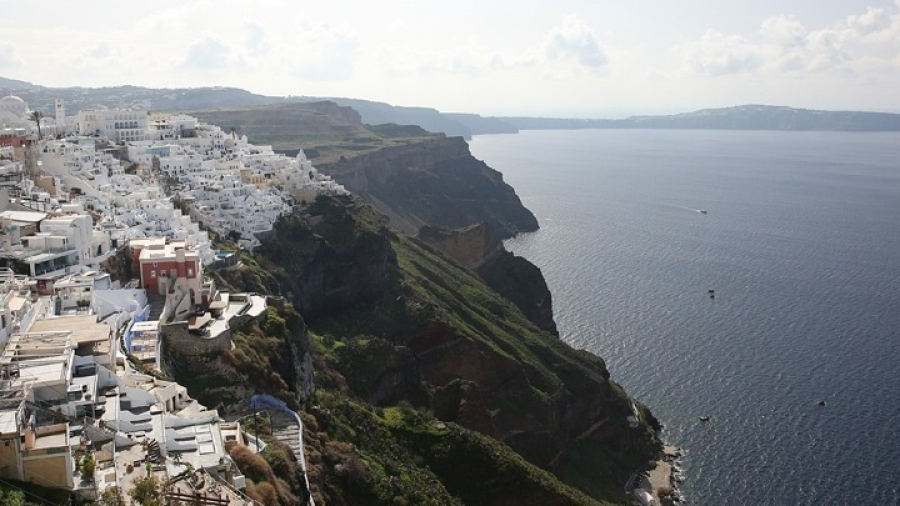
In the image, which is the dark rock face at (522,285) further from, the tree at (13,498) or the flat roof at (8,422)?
the tree at (13,498)

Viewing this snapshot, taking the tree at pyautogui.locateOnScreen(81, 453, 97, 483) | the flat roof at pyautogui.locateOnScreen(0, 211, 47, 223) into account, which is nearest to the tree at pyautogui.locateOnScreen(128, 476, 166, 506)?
the tree at pyautogui.locateOnScreen(81, 453, 97, 483)

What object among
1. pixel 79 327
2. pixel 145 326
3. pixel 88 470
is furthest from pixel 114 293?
pixel 88 470

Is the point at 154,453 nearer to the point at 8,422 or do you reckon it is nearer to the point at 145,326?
the point at 8,422

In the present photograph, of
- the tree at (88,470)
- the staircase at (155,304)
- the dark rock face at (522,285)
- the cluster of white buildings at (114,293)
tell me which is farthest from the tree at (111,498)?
the dark rock face at (522,285)

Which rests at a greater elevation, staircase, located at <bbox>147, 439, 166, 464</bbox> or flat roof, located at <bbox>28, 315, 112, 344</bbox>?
flat roof, located at <bbox>28, 315, 112, 344</bbox>

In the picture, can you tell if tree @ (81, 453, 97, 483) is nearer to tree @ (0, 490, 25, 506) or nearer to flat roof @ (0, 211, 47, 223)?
tree @ (0, 490, 25, 506)
